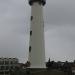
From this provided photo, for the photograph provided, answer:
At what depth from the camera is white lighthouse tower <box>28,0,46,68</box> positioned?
28.0 meters

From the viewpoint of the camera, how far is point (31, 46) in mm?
28531

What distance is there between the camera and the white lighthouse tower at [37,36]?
1103 inches

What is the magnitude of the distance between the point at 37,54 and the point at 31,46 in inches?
55.9

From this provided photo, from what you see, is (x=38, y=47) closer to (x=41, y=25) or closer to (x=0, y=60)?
(x=41, y=25)

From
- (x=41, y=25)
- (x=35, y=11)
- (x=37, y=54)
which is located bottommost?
(x=37, y=54)

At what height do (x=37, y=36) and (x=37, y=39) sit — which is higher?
(x=37, y=36)

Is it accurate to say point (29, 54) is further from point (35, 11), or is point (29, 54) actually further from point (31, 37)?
point (35, 11)

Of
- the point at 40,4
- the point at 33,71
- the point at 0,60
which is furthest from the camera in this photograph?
the point at 0,60

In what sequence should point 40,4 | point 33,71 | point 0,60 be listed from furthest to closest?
point 0,60, point 40,4, point 33,71

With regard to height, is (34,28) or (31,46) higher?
(34,28)

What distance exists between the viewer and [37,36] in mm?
28484

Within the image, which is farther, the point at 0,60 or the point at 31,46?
the point at 0,60

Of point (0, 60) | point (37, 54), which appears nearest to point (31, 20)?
point (37, 54)

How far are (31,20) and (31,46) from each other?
12.2 feet
